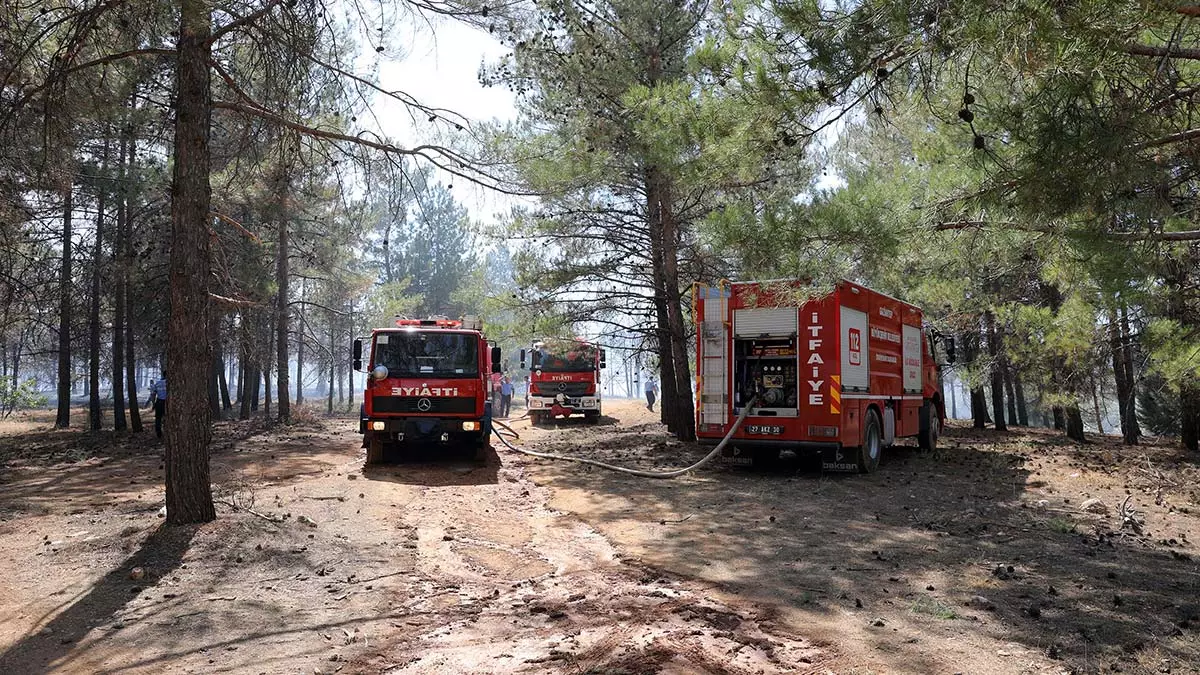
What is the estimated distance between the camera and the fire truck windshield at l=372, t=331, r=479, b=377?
42.8 feet

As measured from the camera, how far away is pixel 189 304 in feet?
23.1

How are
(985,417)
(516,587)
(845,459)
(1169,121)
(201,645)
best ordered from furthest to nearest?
1. (985,417)
2. (845,459)
3. (516,587)
4. (1169,121)
5. (201,645)

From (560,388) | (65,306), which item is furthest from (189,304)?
(560,388)

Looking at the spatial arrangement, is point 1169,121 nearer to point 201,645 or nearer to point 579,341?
point 201,645

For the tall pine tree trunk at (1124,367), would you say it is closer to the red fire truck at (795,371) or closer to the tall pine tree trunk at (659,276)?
the red fire truck at (795,371)

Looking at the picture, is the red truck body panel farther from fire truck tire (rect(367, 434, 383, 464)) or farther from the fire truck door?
the fire truck door

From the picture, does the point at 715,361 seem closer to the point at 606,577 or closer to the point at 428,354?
the point at 428,354

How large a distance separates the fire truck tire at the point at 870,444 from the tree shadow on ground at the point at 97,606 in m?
9.55

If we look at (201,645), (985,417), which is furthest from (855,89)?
(985,417)

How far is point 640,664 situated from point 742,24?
5.72 metres

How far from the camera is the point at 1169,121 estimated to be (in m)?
5.66

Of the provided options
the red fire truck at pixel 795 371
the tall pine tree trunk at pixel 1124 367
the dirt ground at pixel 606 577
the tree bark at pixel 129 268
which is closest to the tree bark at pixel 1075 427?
the tall pine tree trunk at pixel 1124 367

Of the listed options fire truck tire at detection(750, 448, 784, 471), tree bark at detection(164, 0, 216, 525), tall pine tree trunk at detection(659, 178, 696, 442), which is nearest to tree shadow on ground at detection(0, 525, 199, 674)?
tree bark at detection(164, 0, 216, 525)

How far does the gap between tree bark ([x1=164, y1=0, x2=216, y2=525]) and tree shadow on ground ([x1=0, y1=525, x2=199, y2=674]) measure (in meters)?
0.43
